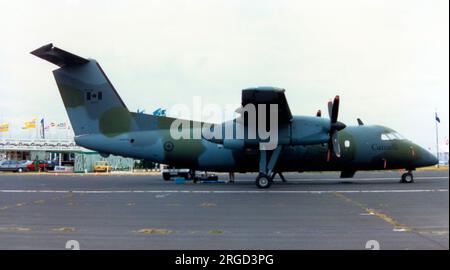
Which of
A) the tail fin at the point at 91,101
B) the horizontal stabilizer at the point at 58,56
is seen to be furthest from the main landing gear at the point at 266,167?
the horizontal stabilizer at the point at 58,56

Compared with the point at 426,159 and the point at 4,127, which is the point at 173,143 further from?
the point at 4,127

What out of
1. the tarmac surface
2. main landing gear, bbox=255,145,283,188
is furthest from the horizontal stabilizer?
main landing gear, bbox=255,145,283,188

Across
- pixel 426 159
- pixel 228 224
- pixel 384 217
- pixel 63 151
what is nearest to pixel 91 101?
pixel 228 224

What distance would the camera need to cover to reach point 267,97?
56.5ft

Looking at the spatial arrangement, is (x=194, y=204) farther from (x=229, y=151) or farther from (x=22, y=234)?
(x=229, y=151)

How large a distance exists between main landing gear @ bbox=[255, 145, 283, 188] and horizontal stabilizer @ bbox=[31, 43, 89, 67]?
10430 mm

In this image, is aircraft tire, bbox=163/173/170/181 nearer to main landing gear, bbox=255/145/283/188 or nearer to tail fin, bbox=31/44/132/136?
tail fin, bbox=31/44/132/136

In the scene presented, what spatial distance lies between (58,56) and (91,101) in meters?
2.93

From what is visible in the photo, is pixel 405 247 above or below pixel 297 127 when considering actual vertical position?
below

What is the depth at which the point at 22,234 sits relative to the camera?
720 cm

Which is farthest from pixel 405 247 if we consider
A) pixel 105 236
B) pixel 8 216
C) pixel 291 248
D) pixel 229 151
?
pixel 229 151
